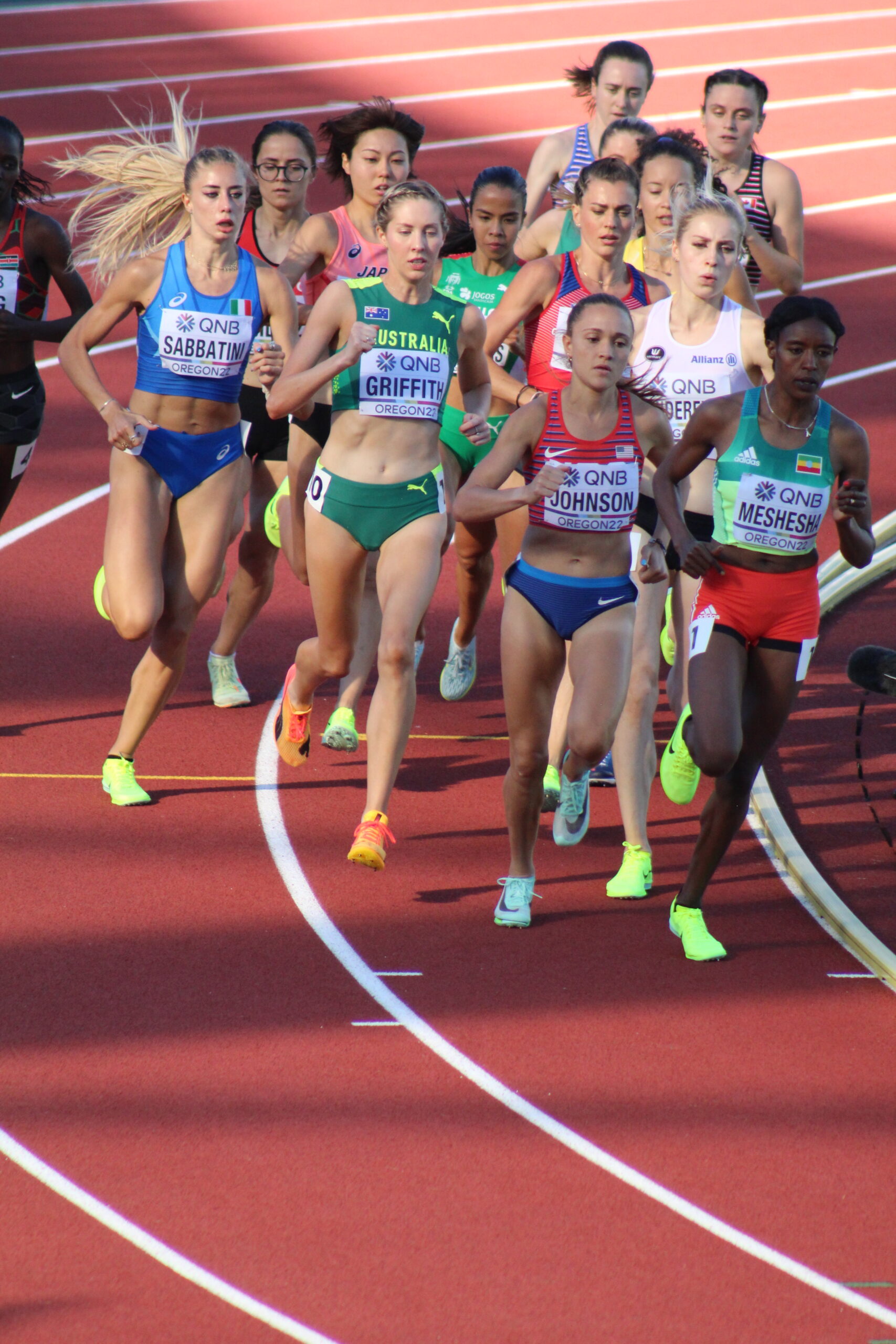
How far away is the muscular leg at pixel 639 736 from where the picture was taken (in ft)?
20.2

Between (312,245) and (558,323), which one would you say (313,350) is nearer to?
(558,323)

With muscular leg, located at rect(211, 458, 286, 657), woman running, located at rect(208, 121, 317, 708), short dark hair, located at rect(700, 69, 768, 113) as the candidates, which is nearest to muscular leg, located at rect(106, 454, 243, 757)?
woman running, located at rect(208, 121, 317, 708)

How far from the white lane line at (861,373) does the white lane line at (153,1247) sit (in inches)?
407

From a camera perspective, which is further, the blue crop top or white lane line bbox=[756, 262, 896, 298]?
white lane line bbox=[756, 262, 896, 298]

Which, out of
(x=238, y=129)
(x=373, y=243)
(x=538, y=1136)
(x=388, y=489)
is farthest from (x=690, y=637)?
(x=238, y=129)

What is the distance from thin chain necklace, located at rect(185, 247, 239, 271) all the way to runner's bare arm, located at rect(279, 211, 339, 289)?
67 cm

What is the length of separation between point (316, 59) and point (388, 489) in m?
17.4

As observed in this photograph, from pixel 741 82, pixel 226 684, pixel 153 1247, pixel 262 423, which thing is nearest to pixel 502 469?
pixel 262 423

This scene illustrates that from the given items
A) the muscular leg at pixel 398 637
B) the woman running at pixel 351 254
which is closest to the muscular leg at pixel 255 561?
the woman running at pixel 351 254

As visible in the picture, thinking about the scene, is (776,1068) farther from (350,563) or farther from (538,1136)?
(350,563)

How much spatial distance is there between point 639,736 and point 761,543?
34.4 inches

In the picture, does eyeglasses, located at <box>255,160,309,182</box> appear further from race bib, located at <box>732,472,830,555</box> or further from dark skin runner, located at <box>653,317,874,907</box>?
race bib, located at <box>732,472,830,555</box>

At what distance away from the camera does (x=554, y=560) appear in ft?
18.9

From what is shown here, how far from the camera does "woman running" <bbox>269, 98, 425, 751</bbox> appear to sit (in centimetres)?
702
